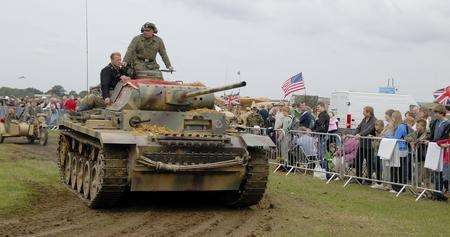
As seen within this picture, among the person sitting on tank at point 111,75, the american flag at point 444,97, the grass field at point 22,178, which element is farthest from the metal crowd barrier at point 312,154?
the grass field at point 22,178

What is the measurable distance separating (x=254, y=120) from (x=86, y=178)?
963cm


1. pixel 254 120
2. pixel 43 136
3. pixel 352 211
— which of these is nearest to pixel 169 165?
pixel 352 211

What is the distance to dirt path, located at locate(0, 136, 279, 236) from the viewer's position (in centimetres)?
929

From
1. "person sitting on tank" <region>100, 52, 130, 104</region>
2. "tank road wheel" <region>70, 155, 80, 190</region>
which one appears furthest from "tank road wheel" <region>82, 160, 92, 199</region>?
"person sitting on tank" <region>100, 52, 130, 104</region>

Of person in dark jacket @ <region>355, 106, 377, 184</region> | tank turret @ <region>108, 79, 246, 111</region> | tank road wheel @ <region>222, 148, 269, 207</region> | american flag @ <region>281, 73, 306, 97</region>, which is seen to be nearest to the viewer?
tank road wheel @ <region>222, 148, 269, 207</region>

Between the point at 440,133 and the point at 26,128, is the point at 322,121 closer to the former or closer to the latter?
the point at 440,133

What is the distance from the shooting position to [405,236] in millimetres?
9359

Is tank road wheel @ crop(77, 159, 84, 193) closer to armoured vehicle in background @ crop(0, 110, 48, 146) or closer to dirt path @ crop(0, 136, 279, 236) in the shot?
dirt path @ crop(0, 136, 279, 236)

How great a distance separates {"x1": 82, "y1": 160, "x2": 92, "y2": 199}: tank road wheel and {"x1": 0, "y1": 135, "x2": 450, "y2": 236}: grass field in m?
0.83

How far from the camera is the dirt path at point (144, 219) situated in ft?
30.5

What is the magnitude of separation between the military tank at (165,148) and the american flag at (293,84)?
10865 millimetres

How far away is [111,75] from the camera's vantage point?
527 inches

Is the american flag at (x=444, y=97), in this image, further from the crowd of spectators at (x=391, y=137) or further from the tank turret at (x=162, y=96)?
the tank turret at (x=162, y=96)

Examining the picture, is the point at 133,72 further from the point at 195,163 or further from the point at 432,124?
the point at 432,124
